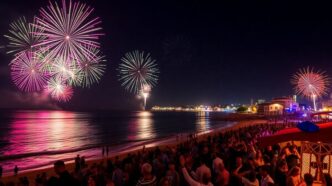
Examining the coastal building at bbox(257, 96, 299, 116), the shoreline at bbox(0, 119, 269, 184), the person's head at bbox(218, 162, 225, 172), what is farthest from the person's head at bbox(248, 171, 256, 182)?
the coastal building at bbox(257, 96, 299, 116)

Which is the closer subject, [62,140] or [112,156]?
[112,156]

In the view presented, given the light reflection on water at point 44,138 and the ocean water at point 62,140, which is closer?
the ocean water at point 62,140

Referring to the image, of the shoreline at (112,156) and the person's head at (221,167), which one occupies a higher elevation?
the person's head at (221,167)

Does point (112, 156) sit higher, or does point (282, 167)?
point (282, 167)

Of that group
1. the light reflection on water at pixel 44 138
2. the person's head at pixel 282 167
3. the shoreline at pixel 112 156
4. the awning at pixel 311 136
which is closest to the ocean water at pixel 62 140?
the light reflection on water at pixel 44 138

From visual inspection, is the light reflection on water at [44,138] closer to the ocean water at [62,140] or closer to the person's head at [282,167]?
the ocean water at [62,140]

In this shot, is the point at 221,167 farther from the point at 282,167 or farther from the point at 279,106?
the point at 279,106

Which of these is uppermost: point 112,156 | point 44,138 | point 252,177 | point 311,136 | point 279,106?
point 279,106

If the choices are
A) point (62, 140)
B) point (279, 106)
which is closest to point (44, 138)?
point (62, 140)

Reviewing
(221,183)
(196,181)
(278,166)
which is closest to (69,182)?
(196,181)

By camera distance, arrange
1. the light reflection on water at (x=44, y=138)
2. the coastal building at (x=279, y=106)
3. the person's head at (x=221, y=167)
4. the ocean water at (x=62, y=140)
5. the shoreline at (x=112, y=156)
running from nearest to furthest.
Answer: the person's head at (x=221, y=167), the shoreline at (x=112, y=156), the ocean water at (x=62, y=140), the light reflection on water at (x=44, y=138), the coastal building at (x=279, y=106)

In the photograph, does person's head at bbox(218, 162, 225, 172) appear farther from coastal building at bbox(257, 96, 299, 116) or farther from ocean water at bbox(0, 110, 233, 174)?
coastal building at bbox(257, 96, 299, 116)

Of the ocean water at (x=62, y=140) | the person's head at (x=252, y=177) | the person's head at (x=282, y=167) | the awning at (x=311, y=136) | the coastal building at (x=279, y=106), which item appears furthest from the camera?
the coastal building at (x=279, y=106)

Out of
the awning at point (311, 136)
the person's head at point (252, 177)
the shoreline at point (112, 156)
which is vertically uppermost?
the awning at point (311, 136)
